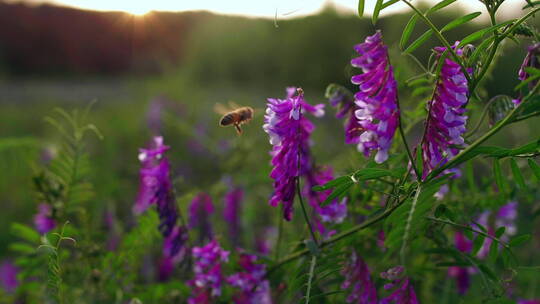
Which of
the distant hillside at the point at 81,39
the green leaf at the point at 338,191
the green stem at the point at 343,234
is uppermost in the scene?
the distant hillside at the point at 81,39

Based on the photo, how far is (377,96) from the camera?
1104 mm

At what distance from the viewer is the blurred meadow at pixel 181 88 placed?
3.11m

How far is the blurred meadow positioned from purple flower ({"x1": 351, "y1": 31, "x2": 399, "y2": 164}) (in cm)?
25

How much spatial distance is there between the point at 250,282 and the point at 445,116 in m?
0.73

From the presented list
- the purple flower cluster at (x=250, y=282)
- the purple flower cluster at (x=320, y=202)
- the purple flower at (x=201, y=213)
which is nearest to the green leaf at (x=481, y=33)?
the purple flower cluster at (x=320, y=202)

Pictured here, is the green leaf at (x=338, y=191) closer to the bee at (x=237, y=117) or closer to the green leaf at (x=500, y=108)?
the green leaf at (x=500, y=108)

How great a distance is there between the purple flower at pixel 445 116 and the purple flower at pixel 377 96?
0.08 metres

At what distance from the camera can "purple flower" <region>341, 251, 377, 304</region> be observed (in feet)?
4.42

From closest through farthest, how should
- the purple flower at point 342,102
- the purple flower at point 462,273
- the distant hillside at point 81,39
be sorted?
the purple flower at point 342,102, the purple flower at point 462,273, the distant hillside at point 81,39

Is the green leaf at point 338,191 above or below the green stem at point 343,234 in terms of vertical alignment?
above

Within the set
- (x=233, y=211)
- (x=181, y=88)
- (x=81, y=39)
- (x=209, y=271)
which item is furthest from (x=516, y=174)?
(x=81, y=39)

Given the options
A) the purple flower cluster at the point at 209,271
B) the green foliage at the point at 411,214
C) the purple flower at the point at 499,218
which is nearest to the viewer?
the green foliage at the point at 411,214

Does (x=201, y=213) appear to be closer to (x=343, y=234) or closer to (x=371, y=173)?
(x=343, y=234)

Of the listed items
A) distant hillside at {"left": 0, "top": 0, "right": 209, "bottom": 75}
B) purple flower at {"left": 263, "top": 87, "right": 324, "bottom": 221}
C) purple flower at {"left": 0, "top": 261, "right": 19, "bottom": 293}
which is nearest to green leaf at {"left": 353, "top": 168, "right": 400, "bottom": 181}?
purple flower at {"left": 263, "top": 87, "right": 324, "bottom": 221}
